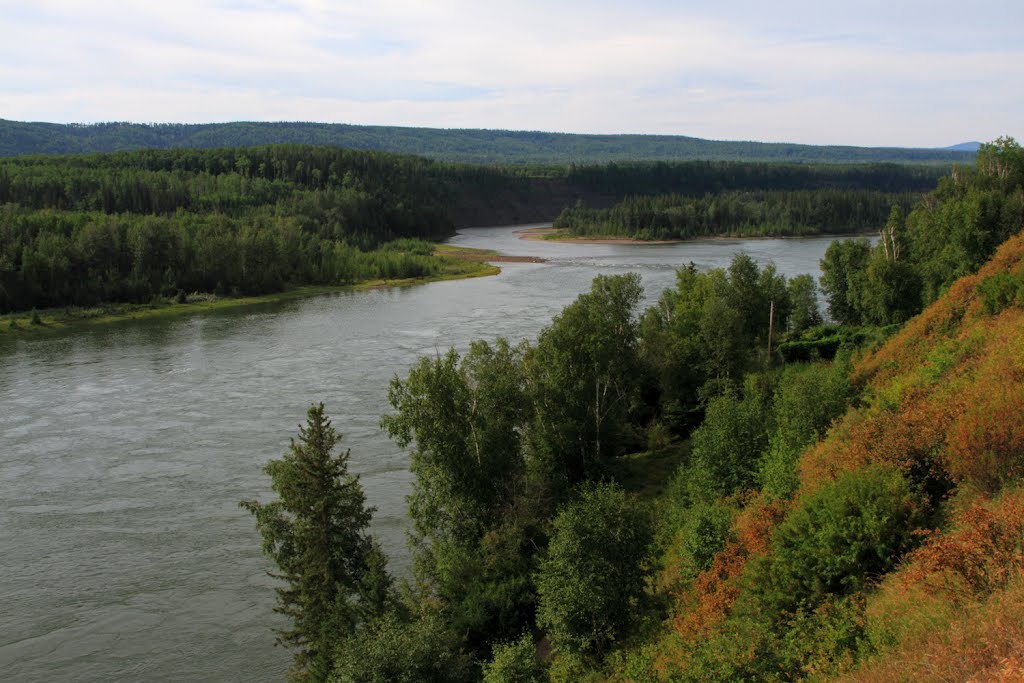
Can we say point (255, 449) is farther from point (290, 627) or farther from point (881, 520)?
point (881, 520)

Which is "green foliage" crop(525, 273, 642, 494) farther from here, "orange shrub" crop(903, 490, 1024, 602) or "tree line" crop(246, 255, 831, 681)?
"orange shrub" crop(903, 490, 1024, 602)

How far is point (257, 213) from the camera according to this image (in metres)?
103

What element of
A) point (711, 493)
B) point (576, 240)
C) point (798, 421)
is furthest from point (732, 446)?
point (576, 240)

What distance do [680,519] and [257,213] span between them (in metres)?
90.1

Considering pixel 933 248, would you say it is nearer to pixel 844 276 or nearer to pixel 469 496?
pixel 844 276

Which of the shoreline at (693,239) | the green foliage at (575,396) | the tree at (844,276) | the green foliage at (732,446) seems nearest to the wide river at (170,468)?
the green foliage at (575,396)

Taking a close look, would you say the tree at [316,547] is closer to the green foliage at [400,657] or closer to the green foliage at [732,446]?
the green foliage at [400,657]

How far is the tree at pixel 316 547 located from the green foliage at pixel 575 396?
733 centimetres

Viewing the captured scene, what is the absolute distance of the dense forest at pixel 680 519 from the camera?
1158 centimetres

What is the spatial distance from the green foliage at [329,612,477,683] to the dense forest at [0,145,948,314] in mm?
60007

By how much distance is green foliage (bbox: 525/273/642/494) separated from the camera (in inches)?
1061

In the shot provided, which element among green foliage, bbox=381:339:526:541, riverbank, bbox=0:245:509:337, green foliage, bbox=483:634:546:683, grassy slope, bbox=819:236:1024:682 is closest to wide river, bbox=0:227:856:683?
green foliage, bbox=381:339:526:541

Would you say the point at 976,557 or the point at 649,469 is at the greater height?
the point at 976,557

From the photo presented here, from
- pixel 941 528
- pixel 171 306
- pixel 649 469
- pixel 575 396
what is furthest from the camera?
pixel 171 306
